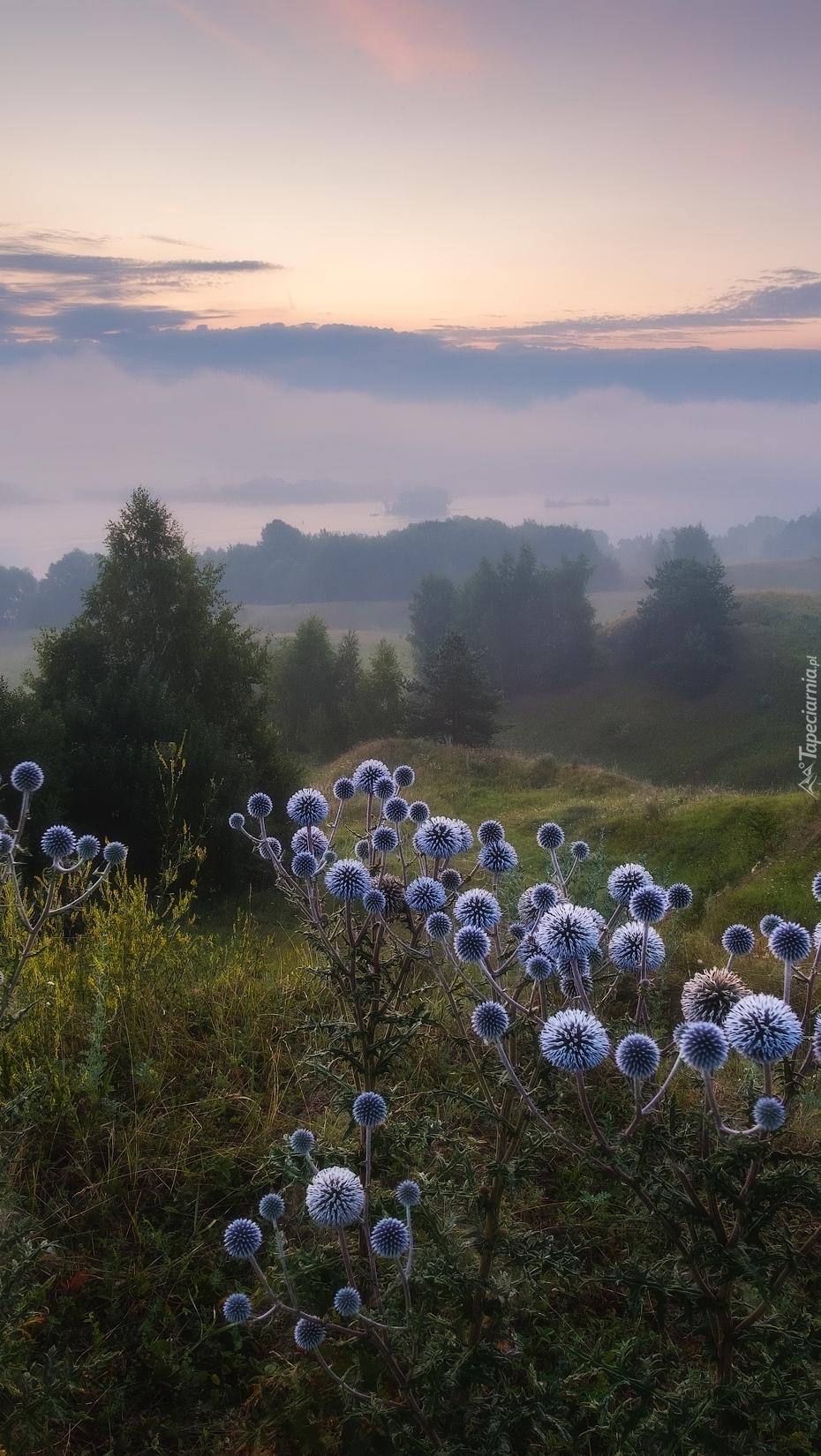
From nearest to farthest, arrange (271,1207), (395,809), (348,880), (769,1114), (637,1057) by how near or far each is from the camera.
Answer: (769,1114), (637,1057), (271,1207), (348,880), (395,809)

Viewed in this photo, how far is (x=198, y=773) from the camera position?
77.9 ft

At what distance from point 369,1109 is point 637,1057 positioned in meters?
0.90

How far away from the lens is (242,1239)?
2.94m

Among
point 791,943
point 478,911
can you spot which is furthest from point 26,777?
point 791,943

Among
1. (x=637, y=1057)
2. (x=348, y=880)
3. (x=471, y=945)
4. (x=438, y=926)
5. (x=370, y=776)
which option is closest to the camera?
(x=637, y=1057)

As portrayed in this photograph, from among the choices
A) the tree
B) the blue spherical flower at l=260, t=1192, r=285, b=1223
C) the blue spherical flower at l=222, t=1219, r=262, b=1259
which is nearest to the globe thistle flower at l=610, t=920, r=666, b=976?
the blue spherical flower at l=260, t=1192, r=285, b=1223

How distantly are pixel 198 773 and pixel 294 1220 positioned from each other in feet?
67.0

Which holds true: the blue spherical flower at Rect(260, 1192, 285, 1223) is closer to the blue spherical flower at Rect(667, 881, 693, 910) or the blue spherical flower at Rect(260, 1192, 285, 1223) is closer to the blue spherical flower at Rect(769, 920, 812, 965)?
the blue spherical flower at Rect(769, 920, 812, 965)

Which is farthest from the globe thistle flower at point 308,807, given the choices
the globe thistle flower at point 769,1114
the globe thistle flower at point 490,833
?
the globe thistle flower at point 769,1114

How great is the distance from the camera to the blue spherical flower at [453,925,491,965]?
2982 millimetres

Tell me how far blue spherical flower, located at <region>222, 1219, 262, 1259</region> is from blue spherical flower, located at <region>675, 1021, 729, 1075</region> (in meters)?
1.63

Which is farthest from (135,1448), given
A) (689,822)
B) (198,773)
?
(198,773)

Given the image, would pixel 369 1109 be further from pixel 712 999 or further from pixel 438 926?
pixel 712 999

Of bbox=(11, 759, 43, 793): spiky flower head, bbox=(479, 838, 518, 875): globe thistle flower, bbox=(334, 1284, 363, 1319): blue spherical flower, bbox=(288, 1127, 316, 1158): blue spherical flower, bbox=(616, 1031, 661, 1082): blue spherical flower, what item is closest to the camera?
bbox=(616, 1031, 661, 1082): blue spherical flower
